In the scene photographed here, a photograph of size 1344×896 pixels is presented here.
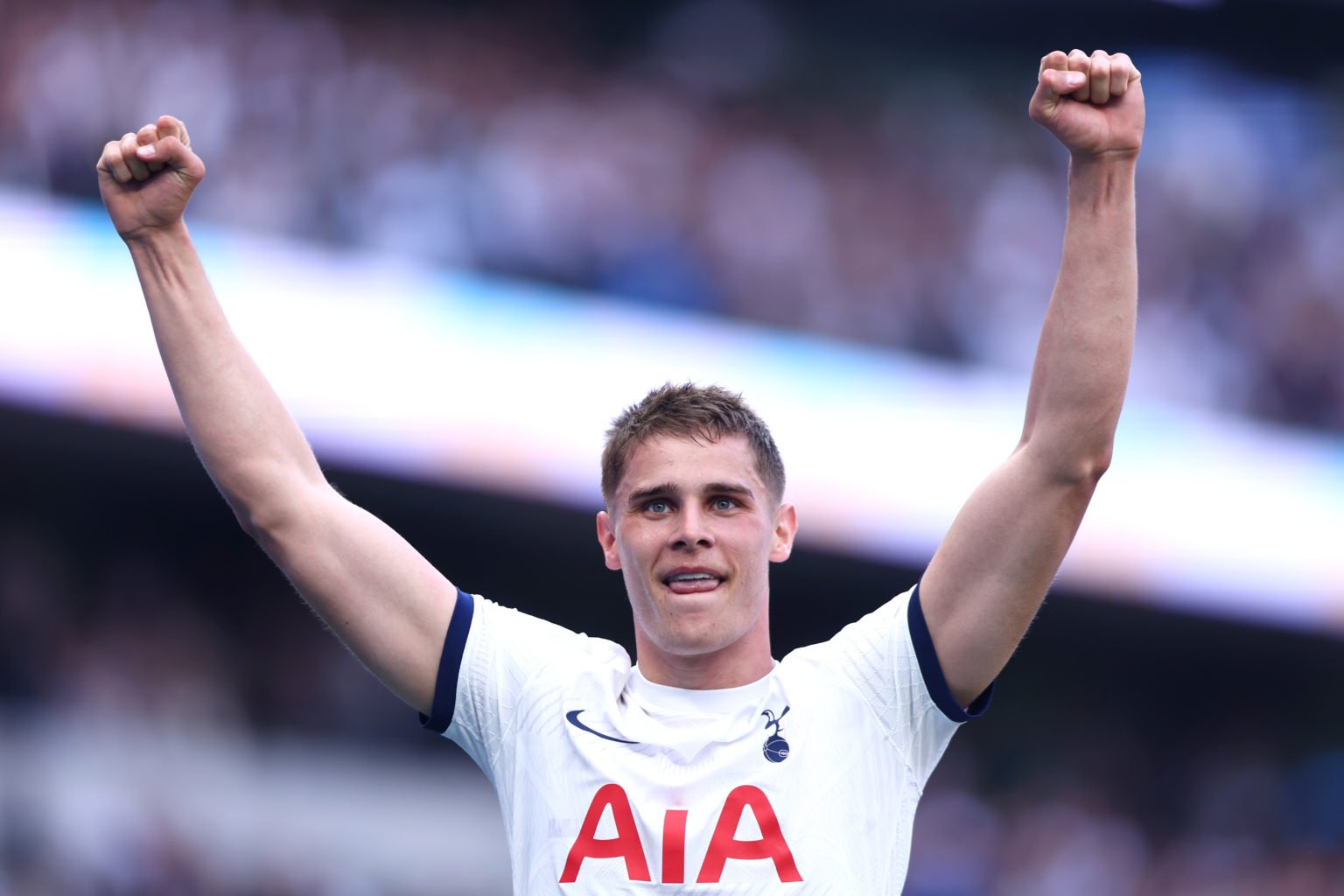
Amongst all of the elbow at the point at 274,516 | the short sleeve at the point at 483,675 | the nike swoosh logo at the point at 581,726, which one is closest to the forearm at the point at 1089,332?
the nike swoosh logo at the point at 581,726

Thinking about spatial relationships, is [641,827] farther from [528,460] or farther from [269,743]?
[269,743]

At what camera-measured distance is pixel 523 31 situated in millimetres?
12188

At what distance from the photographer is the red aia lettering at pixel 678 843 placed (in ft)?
9.76

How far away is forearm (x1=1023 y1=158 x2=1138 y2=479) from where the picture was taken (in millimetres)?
2908

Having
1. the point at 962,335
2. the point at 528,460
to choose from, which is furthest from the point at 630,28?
the point at 528,460

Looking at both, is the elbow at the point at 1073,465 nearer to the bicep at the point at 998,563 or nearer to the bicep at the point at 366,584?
→ the bicep at the point at 998,563

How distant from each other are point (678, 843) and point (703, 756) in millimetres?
195

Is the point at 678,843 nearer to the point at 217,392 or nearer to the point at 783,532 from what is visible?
the point at 783,532

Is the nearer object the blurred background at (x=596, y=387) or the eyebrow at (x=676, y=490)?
the eyebrow at (x=676, y=490)

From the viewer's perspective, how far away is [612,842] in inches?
119

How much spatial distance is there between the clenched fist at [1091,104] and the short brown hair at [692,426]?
857 mm

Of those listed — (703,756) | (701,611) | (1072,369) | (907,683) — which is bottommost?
(703,756)

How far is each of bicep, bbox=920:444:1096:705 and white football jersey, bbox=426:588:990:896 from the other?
0.07 m

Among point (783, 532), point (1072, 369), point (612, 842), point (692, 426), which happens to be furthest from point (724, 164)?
point (612, 842)
